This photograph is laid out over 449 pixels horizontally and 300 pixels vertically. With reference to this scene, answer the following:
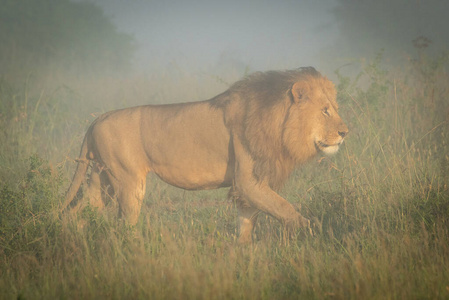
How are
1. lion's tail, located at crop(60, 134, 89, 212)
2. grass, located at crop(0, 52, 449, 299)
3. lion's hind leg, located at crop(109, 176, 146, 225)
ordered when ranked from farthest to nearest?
lion's tail, located at crop(60, 134, 89, 212) < lion's hind leg, located at crop(109, 176, 146, 225) < grass, located at crop(0, 52, 449, 299)

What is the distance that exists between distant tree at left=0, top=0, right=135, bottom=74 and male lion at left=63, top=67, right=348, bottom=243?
13.8m

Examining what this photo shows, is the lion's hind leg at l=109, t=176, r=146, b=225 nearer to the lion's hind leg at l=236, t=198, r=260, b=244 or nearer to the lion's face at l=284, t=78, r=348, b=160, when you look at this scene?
the lion's hind leg at l=236, t=198, r=260, b=244

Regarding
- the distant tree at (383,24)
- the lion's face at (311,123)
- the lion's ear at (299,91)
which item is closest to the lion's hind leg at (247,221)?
the lion's face at (311,123)

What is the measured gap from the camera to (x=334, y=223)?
13.8 ft

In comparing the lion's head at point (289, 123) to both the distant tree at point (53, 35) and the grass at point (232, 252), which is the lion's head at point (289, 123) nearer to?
the grass at point (232, 252)

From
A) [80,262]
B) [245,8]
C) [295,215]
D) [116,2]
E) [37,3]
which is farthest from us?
[245,8]

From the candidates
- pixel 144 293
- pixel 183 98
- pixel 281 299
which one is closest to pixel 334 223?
pixel 281 299

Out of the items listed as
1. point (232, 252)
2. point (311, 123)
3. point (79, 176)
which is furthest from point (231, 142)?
point (79, 176)

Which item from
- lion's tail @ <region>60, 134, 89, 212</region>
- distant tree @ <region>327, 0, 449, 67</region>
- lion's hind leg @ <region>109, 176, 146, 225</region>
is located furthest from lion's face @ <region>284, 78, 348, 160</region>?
distant tree @ <region>327, 0, 449, 67</region>

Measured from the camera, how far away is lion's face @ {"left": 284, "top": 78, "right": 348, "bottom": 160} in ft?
12.6

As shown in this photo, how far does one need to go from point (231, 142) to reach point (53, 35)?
669 inches

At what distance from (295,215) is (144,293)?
1421 millimetres

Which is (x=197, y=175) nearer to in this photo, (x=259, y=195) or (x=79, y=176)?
(x=259, y=195)

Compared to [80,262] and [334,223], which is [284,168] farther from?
[80,262]
